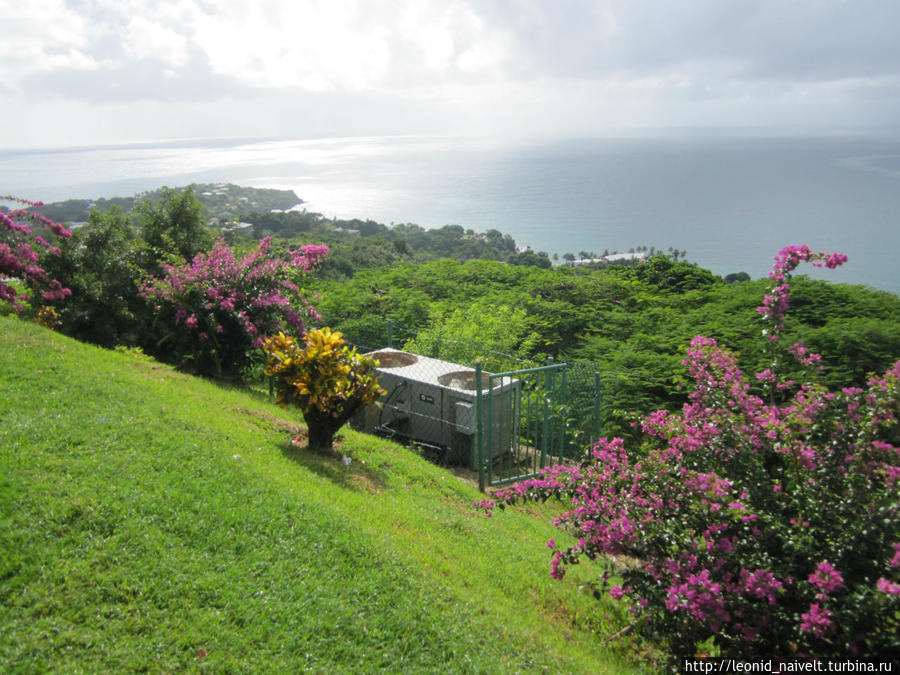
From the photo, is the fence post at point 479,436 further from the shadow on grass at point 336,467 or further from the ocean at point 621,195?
the ocean at point 621,195

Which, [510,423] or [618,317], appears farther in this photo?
[618,317]

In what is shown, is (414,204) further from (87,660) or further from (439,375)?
(87,660)

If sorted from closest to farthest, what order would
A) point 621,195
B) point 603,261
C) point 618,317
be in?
point 618,317 < point 603,261 < point 621,195

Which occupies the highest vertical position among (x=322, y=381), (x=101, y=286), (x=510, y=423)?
(x=101, y=286)

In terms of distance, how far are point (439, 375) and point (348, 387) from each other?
257 cm

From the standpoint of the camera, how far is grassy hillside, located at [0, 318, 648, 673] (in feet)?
9.96

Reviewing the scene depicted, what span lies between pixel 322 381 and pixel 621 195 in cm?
9235

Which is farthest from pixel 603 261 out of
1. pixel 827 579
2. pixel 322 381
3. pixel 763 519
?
pixel 827 579

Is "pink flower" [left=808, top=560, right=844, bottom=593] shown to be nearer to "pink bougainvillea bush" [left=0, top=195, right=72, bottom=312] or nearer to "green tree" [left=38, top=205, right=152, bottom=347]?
"green tree" [left=38, top=205, right=152, bottom=347]

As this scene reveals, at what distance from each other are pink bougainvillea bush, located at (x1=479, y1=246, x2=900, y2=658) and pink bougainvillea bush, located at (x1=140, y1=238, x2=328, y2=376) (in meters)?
6.53

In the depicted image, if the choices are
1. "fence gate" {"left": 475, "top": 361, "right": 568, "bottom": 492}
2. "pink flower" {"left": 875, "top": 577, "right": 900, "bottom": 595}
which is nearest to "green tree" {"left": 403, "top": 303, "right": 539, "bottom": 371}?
"fence gate" {"left": 475, "top": 361, "right": 568, "bottom": 492}

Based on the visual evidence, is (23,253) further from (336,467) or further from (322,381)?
(336,467)

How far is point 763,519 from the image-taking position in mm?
3592

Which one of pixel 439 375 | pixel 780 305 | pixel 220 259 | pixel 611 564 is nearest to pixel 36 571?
pixel 611 564
